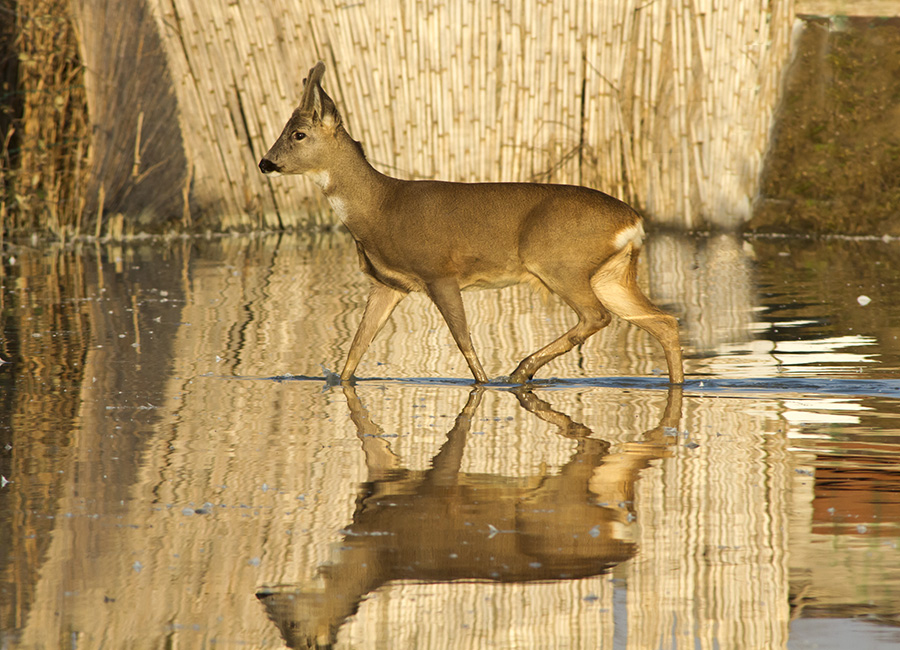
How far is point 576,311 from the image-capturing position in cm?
669

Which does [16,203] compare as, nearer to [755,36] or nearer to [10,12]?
[10,12]

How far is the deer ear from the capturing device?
6.68 metres

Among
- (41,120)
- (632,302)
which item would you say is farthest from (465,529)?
(41,120)

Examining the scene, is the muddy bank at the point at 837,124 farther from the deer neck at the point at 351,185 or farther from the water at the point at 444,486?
the deer neck at the point at 351,185

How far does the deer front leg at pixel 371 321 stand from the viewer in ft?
22.2

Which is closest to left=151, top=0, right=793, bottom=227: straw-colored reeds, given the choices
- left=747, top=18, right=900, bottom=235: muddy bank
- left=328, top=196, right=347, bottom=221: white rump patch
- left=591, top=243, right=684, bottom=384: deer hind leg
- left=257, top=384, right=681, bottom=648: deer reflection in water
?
left=747, top=18, right=900, bottom=235: muddy bank

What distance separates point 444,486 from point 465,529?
0.54 metres

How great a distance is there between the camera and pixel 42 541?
13.0 feet

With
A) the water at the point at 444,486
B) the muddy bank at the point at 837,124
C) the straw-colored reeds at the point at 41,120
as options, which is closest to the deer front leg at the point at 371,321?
the water at the point at 444,486

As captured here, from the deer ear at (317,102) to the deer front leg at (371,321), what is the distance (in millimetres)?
900

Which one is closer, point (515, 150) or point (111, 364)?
point (111, 364)

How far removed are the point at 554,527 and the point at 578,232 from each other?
271cm

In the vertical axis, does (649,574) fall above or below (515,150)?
below

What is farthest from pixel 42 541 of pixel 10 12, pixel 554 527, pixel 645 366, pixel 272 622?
pixel 10 12
